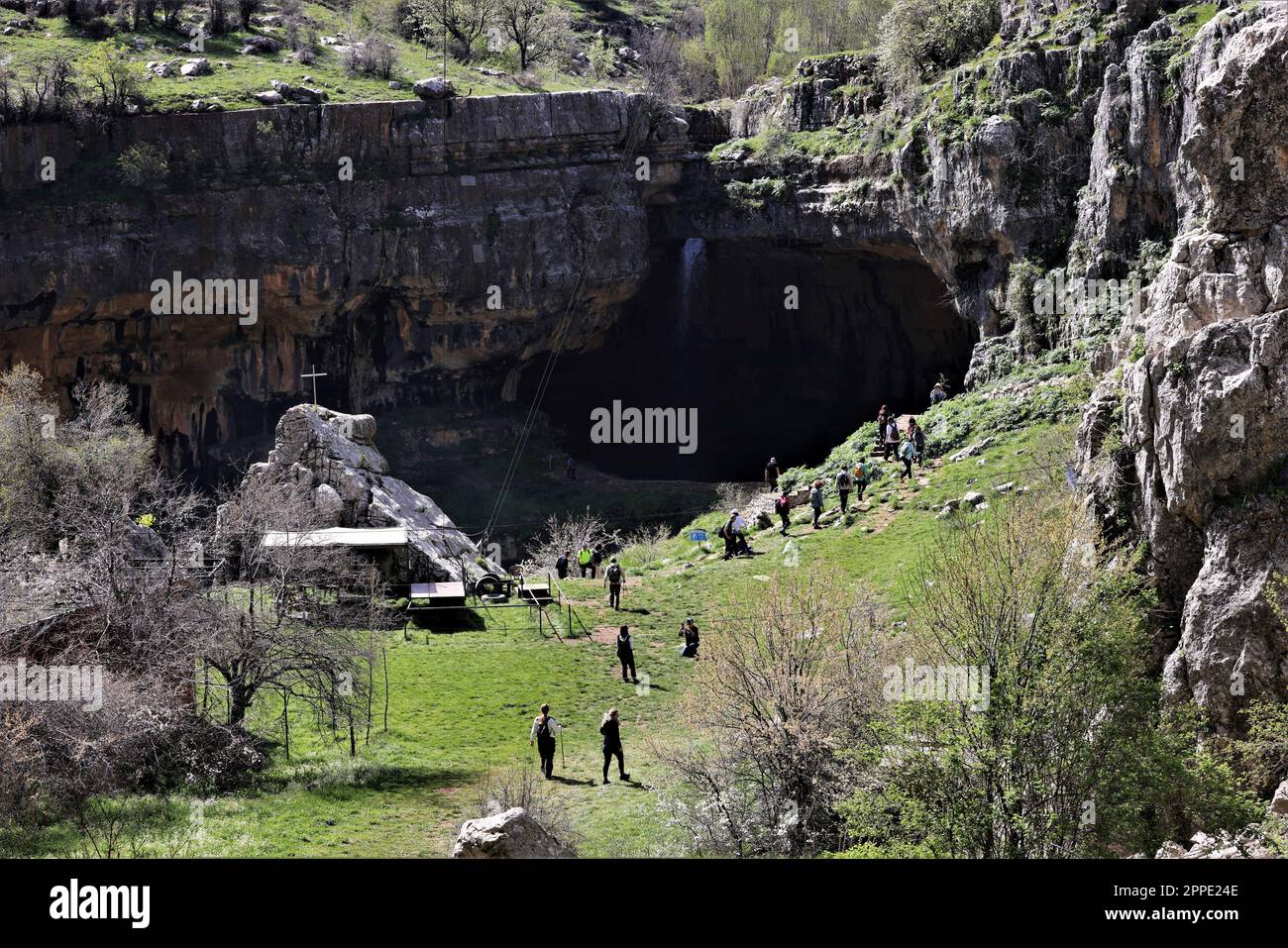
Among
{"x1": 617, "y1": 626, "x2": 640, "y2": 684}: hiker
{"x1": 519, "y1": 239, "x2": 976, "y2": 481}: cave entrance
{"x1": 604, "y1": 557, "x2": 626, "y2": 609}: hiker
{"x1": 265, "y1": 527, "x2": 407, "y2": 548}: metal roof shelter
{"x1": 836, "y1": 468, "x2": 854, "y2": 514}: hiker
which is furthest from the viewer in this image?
{"x1": 519, "y1": 239, "x2": 976, "y2": 481}: cave entrance

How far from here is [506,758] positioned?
25453 mm

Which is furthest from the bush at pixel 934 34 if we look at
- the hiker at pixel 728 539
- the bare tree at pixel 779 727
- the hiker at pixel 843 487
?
the bare tree at pixel 779 727

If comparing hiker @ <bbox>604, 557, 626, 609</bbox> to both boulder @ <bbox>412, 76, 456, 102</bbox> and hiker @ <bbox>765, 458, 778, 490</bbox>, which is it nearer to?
hiker @ <bbox>765, 458, 778, 490</bbox>

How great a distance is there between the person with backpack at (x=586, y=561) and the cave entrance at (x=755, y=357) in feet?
49.9

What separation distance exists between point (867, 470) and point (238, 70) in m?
29.7

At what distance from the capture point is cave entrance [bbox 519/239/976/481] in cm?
5422

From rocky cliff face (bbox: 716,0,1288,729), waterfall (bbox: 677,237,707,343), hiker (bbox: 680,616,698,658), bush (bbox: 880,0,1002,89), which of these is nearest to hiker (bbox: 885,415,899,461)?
rocky cliff face (bbox: 716,0,1288,729)

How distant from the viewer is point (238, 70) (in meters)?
53.8

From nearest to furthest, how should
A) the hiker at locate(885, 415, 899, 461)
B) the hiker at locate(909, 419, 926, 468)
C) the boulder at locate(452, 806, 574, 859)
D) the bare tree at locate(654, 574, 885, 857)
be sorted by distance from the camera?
1. the boulder at locate(452, 806, 574, 859)
2. the bare tree at locate(654, 574, 885, 857)
3. the hiker at locate(909, 419, 926, 468)
4. the hiker at locate(885, 415, 899, 461)

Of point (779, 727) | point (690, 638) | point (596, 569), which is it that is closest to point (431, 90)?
point (596, 569)

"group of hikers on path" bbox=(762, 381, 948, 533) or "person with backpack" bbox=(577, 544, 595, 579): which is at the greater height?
"group of hikers on path" bbox=(762, 381, 948, 533)

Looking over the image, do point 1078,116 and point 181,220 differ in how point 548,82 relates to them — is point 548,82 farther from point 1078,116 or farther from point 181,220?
point 1078,116

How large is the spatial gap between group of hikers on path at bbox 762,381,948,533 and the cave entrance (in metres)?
12.9

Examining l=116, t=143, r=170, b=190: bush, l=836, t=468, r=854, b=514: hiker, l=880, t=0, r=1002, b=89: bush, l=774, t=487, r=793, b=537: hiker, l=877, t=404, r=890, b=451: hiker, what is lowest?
l=774, t=487, r=793, b=537: hiker
